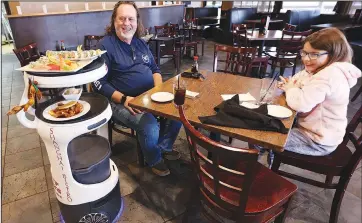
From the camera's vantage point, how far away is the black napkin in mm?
1276

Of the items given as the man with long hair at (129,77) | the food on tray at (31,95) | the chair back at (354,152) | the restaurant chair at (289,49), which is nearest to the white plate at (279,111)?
the chair back at (354,152)

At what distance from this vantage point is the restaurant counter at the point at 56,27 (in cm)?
405

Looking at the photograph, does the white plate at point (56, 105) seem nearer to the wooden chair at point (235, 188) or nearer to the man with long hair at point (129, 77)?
the man with long hair at point (129, 77)

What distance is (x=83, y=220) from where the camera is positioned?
4.89ft

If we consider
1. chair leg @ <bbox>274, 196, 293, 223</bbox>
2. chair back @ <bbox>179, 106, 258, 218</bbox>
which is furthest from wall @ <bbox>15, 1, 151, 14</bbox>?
chair leg @ <bbox>274, 196, 293, 223</bbox>

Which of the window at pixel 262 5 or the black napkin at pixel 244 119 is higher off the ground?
the window at pixel 262 5

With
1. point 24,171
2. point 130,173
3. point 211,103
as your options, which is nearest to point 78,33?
point 24,171

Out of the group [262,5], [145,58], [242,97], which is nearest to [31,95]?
[145,58]

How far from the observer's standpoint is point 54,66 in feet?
4.17

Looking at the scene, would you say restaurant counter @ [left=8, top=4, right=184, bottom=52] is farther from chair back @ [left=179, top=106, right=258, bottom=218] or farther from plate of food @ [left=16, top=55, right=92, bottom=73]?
chair back @ [left=179, top=106, right=258, bottom=218]

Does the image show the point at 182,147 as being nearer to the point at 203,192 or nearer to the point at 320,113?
the point at 203,192

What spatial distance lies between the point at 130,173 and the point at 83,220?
683 mm

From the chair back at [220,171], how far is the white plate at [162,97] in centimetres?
49

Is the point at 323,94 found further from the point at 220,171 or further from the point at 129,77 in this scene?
the point at 129,77
